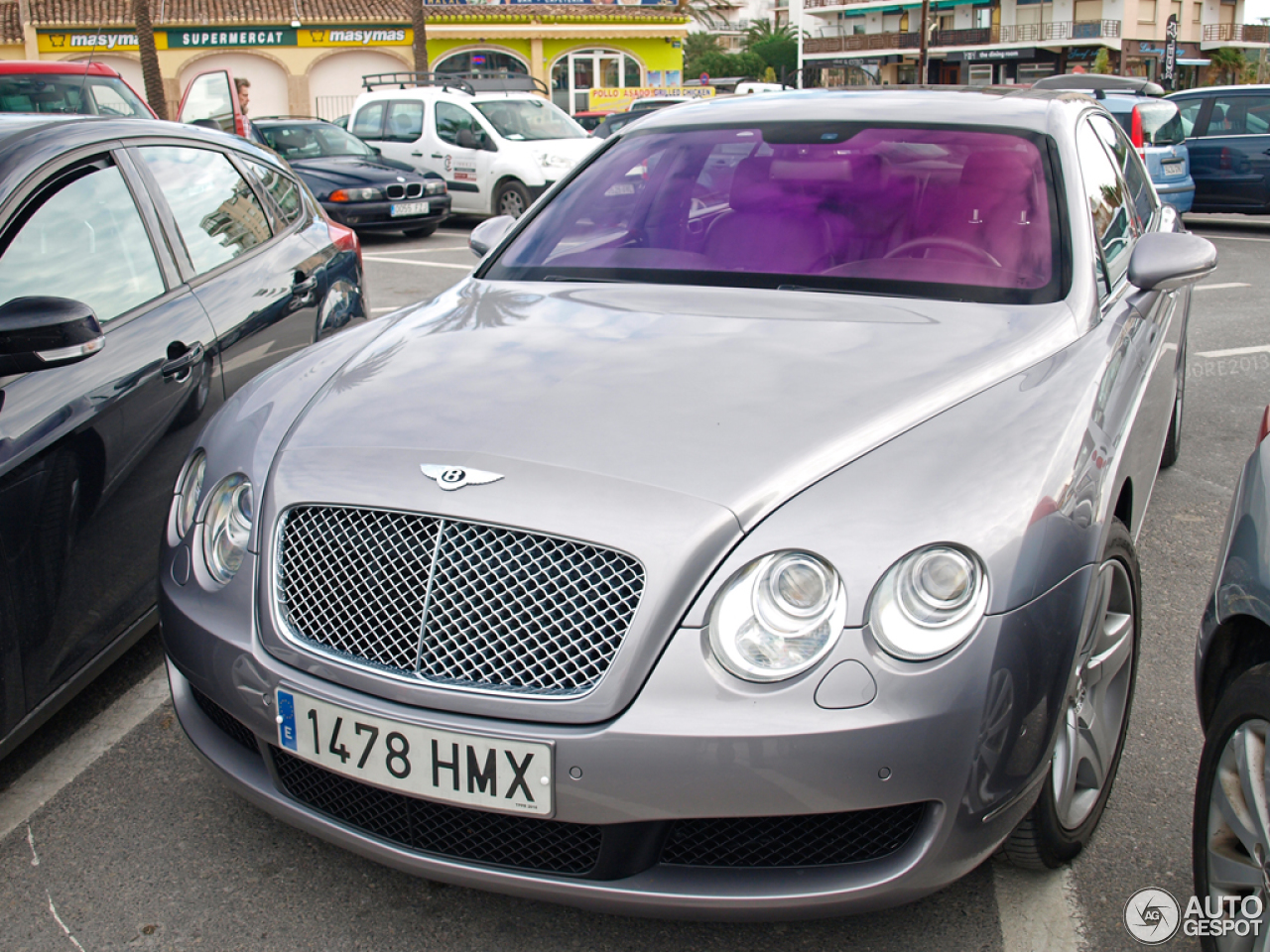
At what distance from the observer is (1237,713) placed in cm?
184

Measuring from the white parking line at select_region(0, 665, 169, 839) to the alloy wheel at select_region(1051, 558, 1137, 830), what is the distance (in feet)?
7.05

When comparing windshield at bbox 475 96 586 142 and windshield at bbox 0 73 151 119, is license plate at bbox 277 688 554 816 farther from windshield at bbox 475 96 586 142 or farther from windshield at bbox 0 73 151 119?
windshield at bbox 475 96 586 142

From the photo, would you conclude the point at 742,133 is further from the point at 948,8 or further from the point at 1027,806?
the point at 948,8

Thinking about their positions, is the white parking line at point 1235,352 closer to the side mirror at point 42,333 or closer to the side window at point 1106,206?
the side window at point 1106,206

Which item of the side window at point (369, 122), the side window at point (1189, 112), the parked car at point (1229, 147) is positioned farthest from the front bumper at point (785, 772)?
the side window at point (369, 122)

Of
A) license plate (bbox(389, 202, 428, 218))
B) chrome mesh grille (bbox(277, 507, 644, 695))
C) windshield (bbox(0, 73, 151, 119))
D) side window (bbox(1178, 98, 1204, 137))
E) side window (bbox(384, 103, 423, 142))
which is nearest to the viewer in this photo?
chrome mesh grille (bbox(277, 507, 644, 695))

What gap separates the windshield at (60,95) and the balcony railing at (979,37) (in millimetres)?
62094

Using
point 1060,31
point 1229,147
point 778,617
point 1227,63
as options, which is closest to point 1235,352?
point 778,617

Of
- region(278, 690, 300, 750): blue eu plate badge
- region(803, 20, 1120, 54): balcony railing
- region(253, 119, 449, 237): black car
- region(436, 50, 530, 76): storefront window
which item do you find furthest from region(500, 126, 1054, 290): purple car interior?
region(803, 20, 1120, 54): balcony railing

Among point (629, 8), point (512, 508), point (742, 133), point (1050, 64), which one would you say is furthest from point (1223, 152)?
point (1050, 64)

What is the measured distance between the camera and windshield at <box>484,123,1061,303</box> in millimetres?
2883

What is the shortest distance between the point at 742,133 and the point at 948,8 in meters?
71.8

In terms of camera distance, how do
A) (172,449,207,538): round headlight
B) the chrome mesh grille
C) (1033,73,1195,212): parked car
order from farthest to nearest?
(1033,73,1195,212): parked car, (172,449,207,538): round headlight, the chrome mesh grille

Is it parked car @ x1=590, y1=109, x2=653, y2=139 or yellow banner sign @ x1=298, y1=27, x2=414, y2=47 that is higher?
yellow banner sign @ x1=298, y1=27, x2=414, y2=47
